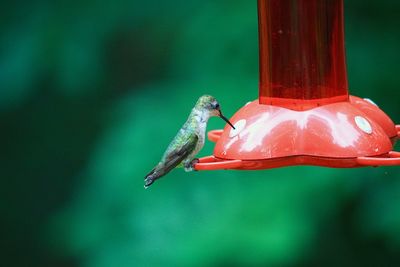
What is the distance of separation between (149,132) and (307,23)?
10.3 ft

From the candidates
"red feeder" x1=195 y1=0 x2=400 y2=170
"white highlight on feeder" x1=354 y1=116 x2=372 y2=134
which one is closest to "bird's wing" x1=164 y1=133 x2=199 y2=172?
"red feeder" x1=195 y1=0 x2=400 y2=170

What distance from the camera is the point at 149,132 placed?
241 inches

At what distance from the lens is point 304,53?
3.13 m

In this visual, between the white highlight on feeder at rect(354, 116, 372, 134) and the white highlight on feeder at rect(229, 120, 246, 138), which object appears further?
the white highlight on feeder at rect(229, 120, 246, 138)

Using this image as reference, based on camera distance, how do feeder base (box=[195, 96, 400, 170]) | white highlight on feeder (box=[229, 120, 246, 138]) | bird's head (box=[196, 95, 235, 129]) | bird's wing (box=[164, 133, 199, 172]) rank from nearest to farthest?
feeder base (box=[195, 96, 400, 170])
white highlight on feeder (box=[229, 120, 246, 138])
bird's wing (box=[164, 133, 199, 172])
bird's head (box=[196, 95, 235, 129])

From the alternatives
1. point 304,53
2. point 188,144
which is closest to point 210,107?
point 188,144

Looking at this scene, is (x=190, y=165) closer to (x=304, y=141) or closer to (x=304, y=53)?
(x=304, y=141)

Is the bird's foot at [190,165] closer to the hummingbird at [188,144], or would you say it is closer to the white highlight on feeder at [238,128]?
the hummingbird at [188,144]

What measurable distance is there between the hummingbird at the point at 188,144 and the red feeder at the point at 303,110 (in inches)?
4.4

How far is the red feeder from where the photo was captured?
2.85 meters

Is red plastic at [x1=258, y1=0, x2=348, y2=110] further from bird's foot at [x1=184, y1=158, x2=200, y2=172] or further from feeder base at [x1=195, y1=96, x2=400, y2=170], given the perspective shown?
bird's foot at [x1=184, y1=158, x2=200, y2=172]

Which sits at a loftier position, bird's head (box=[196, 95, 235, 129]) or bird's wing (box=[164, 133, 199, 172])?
bird's head (box=[196, 95, 235, 129])

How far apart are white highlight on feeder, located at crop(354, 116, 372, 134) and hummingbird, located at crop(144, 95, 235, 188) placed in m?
0.46

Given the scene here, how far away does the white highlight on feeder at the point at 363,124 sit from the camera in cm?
290
